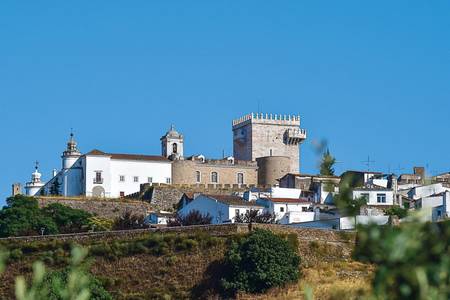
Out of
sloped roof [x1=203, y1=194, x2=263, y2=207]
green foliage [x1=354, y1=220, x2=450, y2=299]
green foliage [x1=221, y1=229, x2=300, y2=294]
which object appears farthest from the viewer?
sloped roof [x1=203, y1=194, x2=263, y2=207]

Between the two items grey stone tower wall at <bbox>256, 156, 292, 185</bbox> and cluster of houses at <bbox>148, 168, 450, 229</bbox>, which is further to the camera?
grey stone tower wall at <bbox>256, 156, 292, 185</bbox>

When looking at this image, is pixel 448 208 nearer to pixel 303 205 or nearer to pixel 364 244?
pixel 303 205

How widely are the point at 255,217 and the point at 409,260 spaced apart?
2188 inches

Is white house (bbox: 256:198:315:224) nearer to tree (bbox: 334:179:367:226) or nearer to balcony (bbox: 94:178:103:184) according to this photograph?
balcony (bbox: 94:178:103:184)

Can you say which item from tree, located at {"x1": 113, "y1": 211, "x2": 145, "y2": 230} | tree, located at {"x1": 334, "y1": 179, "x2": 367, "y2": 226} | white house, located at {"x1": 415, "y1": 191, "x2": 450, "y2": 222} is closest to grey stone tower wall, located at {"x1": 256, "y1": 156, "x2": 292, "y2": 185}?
white house, located at {"x1": 415, "y1": 191, "x2": 450, "y2": 222}

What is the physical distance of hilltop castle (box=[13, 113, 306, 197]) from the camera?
77.1 m

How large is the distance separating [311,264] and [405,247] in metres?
43.6

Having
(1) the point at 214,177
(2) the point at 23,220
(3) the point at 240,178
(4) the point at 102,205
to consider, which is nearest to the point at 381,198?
(3) the point at 240,178

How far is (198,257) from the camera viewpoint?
50.8 m

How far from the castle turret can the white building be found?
3.25 metres

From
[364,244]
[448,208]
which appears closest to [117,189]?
[448,208]

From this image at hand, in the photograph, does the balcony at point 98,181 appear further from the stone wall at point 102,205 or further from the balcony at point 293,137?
the balcony at point 293,137

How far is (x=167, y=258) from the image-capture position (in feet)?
168

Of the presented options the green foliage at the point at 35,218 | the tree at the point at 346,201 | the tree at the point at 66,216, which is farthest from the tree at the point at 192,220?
the tree at the point at 346,201
